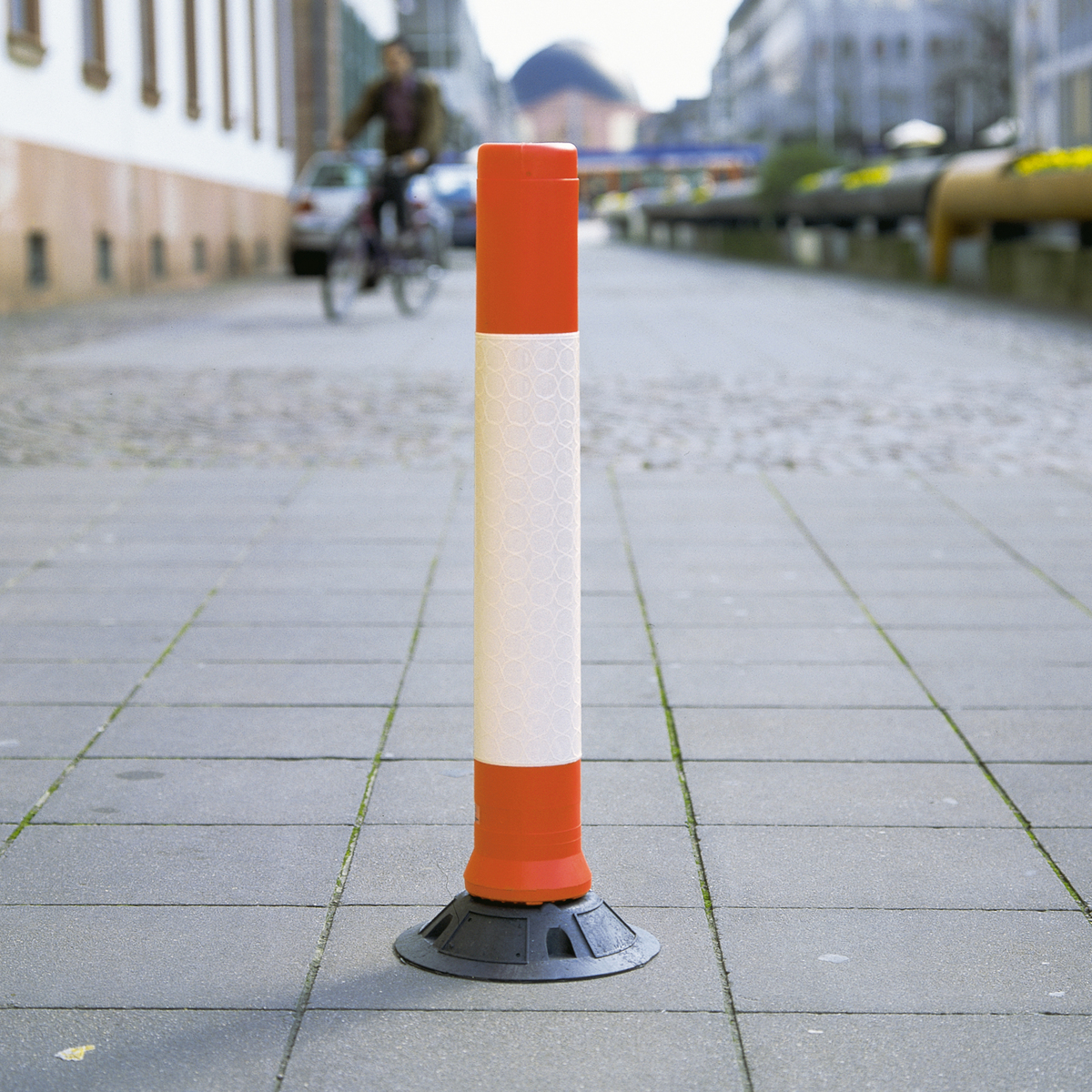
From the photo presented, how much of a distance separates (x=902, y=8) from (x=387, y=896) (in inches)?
4495

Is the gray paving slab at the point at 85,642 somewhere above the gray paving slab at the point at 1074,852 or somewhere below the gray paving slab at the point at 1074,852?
above

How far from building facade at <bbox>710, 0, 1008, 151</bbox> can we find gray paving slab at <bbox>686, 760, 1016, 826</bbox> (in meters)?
70.0

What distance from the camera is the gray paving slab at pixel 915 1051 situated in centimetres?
243

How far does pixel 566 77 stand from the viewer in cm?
18400

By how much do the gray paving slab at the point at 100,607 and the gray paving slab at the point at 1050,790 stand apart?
239cm

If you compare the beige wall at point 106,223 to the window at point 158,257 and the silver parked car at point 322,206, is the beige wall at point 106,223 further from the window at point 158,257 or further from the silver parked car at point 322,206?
the silver parked car at point 322,206

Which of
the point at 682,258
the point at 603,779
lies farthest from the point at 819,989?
the point at 682,258

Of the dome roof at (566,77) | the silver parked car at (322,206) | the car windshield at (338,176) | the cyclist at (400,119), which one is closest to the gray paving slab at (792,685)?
the cyclist at (400,119)

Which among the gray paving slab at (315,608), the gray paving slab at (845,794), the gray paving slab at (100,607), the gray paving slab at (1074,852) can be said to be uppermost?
the gray paving slab at (100,607)

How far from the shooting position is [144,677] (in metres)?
4.62

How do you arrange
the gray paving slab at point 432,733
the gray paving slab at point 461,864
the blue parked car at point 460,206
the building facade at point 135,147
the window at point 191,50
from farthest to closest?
the blue parked car at point 460,206
the window at point 191,50
the building facade at point 135,147
the gray paving slab at point 432,733
the gray paving slab at point 461,864

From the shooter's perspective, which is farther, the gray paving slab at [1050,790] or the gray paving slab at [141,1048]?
the gray paving slab at [1050,790]

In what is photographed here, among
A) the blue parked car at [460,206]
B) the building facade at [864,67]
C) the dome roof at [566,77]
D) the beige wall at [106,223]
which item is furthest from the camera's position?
the dome roof at [566,77]

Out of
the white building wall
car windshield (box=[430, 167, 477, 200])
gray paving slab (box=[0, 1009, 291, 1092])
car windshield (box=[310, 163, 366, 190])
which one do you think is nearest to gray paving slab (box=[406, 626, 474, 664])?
gray paving slab (box=[0, 1009, 291, 1092])
